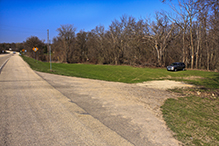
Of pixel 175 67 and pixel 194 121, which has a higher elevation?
pixel 175 67

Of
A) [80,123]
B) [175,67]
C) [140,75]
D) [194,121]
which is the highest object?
[175,67]

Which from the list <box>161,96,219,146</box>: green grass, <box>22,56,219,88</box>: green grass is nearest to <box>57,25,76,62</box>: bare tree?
<box>22,56,219,88</box>: green grass

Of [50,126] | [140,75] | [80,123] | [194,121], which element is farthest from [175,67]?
[50,126]

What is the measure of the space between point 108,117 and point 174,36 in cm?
3524

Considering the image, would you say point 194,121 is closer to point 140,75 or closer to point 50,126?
point 50,126

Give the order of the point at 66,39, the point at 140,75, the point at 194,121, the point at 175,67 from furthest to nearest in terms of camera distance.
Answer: the point at 66,39 → the point at 175,67 → the point at 140,75 → the point at 194,121

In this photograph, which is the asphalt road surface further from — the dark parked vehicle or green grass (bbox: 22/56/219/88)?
the dark parked vehicle

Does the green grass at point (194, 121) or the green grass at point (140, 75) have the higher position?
the green grass at point (140, 75)

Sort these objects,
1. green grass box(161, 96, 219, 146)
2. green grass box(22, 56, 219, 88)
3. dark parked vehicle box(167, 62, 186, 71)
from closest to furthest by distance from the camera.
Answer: green grass box(161, 96, 219, 146), green grass box(22, 56, 219, 88), dark parked vehicle box(167, 62, 186, 71)

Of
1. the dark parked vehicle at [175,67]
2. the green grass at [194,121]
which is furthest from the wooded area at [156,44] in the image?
the green grass at [194,121]

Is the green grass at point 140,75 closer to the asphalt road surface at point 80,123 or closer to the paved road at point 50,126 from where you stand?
the asphalt road surface at point 80,123

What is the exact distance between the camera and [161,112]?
6.91 metres

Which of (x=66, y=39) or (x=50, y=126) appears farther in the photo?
(x=66, y=39)

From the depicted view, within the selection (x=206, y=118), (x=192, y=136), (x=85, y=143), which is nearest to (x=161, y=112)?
(x=206, y=118)
